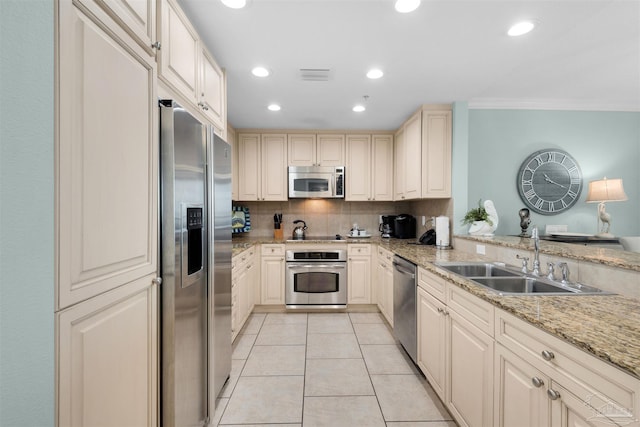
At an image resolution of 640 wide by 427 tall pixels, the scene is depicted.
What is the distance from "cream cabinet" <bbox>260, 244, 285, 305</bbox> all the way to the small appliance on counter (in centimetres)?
167

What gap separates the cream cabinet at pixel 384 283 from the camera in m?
3.08

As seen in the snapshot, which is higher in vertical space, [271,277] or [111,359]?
[111,359]

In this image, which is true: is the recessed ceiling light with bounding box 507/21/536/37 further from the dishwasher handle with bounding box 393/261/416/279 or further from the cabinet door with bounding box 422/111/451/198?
the dishwasher handle with bounding box 393/261/416/279

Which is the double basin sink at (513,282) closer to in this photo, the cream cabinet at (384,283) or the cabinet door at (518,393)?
the cabinet door at (518,393)

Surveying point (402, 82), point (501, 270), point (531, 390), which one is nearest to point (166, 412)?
point (531, 390)

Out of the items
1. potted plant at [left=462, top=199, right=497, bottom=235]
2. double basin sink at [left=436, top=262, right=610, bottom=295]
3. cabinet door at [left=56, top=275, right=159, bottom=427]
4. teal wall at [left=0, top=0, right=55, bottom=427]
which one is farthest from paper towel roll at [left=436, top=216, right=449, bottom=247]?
teal wall at [left=0, top=0, right=55, bottom=427]

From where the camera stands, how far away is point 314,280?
362cm

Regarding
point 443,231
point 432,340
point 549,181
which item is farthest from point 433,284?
point 549,181

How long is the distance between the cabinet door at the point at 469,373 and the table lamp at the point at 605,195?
2.69 metres

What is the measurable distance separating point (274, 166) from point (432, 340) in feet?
9.48

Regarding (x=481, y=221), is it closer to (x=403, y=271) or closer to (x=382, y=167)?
(x=403, y=271)

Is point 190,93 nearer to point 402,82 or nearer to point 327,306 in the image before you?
point 402,82

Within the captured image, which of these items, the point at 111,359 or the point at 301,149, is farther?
the point at 301,149

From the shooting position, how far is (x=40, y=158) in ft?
2.14
